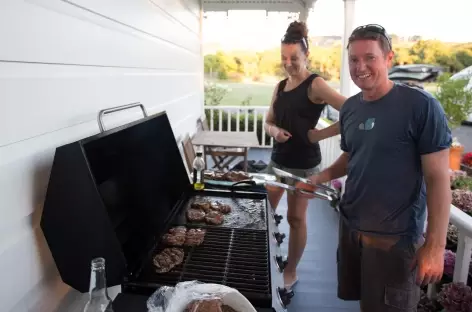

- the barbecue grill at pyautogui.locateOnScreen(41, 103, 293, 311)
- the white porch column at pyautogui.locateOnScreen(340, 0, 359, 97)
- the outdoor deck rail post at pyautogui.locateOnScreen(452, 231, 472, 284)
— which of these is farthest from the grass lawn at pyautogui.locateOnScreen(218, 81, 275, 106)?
the outdoor deck rail post at pyautogui.locateOnScreen(452, 231, 472, 284)

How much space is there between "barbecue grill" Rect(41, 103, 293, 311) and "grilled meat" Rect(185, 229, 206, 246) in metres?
→ 0.03

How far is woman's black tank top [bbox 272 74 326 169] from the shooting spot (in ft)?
7.61

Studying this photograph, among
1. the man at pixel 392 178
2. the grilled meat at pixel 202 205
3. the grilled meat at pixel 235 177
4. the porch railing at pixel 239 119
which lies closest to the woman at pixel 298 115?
the grilled meat at pixel 235 177

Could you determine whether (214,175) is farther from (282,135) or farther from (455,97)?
(455,97)

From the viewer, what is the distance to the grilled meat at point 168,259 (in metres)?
1.26

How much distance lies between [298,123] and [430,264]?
4.15 feet

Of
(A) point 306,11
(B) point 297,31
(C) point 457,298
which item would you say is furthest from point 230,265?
(A) point 306,11

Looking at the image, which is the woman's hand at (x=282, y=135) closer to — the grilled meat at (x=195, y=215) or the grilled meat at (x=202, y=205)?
the grilled meat at (x=202, y=205)

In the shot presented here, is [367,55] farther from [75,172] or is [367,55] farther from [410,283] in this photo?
[75,172]

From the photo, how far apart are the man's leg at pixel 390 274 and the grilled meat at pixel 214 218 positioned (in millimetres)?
669

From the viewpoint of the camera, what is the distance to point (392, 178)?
56.4 inches

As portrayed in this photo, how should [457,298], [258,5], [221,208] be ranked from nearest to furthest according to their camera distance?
[457,298] → [221,208] → [258,5]

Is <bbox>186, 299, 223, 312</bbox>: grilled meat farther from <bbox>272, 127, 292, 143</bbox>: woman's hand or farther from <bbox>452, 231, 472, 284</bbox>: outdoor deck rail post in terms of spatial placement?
<bbox>272, 127, 292, 143</bbox>: woman's hand

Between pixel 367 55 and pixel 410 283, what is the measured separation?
971 millimetres
